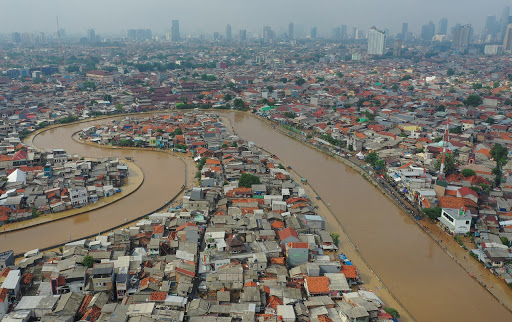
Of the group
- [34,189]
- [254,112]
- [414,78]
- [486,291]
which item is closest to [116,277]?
[34,189]

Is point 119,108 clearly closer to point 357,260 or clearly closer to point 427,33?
point 357,260

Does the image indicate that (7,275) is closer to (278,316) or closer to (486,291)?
(278,316)

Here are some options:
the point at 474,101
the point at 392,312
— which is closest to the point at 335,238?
the point at 392,312

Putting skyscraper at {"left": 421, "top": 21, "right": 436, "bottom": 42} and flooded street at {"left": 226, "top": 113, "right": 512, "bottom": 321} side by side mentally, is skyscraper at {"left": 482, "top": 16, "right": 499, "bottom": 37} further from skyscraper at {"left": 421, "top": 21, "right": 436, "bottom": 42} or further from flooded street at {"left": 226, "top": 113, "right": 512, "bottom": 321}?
flooded street at {"left": 226, "top": 113, "right": 512, "bottom": 321}

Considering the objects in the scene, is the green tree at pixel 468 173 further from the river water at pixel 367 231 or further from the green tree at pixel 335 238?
the green tree at pixel 335 238

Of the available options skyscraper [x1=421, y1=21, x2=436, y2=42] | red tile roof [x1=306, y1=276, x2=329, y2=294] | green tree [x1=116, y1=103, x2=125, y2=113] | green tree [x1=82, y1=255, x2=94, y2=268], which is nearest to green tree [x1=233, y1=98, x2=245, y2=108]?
green tree [x1=116, y1=103, x2=125, y2=113]
